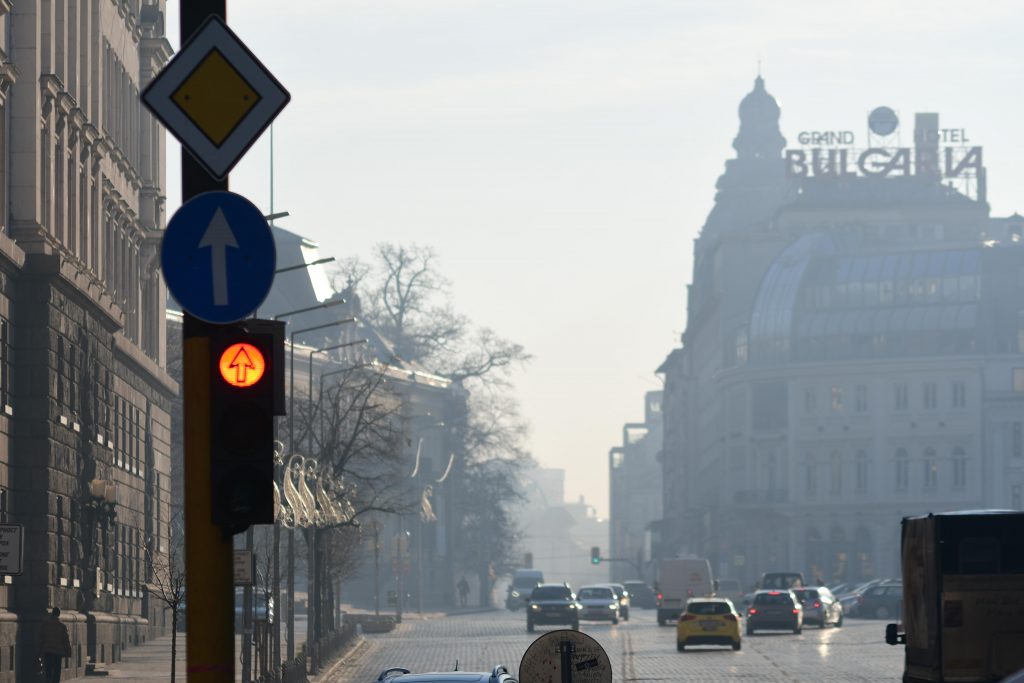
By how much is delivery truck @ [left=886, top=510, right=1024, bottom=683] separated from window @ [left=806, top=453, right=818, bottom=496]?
120 meters

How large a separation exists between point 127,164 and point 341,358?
60.3 m

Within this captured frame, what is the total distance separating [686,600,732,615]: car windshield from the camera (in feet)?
187

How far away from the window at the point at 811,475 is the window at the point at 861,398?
15.1 ft

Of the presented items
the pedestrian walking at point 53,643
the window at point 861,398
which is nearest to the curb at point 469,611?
the window at point 861,398

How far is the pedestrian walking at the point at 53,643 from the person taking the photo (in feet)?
120

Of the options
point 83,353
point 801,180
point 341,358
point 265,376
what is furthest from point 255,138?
point 801,180

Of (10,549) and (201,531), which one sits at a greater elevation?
(201,531)

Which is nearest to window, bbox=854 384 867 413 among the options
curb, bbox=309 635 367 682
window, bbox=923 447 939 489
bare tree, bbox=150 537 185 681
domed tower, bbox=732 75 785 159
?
window, bbox=923 447 939 489

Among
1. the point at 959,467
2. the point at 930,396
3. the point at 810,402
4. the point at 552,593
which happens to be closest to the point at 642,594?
the point at 810,402

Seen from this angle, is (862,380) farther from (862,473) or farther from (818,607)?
(818,607)

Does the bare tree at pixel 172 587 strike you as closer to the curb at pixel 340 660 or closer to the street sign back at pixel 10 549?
the street sign back at pixel 10 549

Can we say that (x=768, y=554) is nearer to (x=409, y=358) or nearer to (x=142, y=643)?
→ (x=409, y=358)

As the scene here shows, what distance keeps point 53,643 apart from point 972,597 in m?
19.2

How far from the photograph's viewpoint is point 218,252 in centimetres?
888
